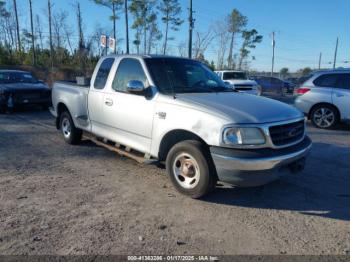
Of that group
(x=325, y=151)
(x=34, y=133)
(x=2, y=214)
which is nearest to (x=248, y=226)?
(x=2, y=214)

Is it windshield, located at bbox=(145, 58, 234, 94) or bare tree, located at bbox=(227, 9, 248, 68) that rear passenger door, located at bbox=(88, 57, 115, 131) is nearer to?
windshield, located at bbox=(145, 58, 234, 94)

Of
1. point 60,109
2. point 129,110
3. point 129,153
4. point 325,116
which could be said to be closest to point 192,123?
point 129,110

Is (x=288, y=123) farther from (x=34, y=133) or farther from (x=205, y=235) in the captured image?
(x=34, y=133)

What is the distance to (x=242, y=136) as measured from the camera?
4.07m

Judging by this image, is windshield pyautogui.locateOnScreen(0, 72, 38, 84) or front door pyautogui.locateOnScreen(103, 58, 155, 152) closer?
front door pyautogui.locateOnScreen(103, 58, 155, 152)

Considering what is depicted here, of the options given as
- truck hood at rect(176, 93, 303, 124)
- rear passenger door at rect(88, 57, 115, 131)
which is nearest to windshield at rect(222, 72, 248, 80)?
rear passenger door at rect(88, 57, 115, 131)

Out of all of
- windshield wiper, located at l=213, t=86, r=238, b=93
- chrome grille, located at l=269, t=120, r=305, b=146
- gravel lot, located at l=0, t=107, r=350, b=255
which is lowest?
gravel lot, located at l=0, t=107, r=350, b=255

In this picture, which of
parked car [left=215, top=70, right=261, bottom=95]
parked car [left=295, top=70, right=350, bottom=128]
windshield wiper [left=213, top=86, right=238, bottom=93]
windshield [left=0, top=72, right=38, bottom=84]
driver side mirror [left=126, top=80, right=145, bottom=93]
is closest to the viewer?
driver side mirror [left=126, top=80, right=145, bottom=93]

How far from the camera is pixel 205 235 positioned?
12.0ft

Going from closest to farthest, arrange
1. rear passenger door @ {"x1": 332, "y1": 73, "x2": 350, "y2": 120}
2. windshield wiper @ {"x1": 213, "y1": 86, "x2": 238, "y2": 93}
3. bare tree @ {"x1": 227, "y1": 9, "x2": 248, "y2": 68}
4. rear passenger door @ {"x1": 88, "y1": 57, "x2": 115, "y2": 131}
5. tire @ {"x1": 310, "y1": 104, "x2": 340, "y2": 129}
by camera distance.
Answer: windshield wiper @ {"x1": 213, "y1": 86, "x2": 238, "y2": 93} → rear passenger door @ {"x1": 88, "y1": 57, "x2": 115, "y2": 131} → rear passenger door @ {"x1": 332, "y1": 73, "x2": 350, "y2": 120} → tire @ {"x1": 310, "y1": 104, "x2": 340, "y2": 129} → bare tree @ {"x1": 227, "y1": 9, "x2": 248, "y2": 68}

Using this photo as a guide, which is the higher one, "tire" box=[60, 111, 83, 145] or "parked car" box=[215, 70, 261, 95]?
"parked car" box=[215, 70, 261, 95]

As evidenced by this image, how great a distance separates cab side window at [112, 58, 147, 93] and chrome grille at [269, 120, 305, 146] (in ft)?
6.84

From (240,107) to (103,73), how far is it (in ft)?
9.38

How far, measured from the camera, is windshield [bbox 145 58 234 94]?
17.0 feet
